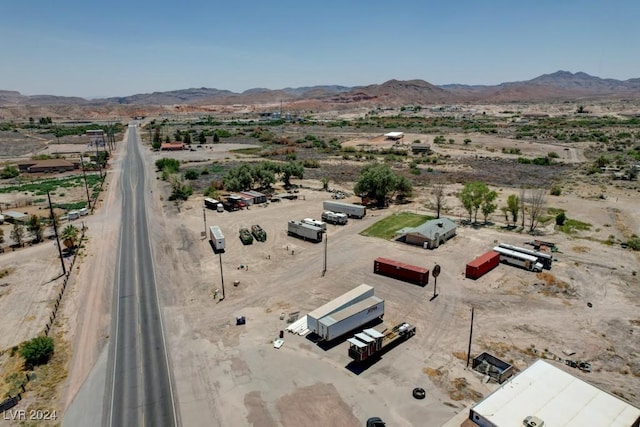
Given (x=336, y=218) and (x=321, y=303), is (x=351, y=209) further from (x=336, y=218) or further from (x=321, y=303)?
(x=321, y=303)

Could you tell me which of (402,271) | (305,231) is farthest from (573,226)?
(305,231)

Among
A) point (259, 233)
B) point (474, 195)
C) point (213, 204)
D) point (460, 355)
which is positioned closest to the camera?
point (460, 355)

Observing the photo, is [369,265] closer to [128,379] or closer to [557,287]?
[557,287]

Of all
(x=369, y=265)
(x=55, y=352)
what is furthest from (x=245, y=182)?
(x=55, y=352)

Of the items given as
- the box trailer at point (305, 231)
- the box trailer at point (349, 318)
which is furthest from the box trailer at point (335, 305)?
the box trailer at point (305, 231)

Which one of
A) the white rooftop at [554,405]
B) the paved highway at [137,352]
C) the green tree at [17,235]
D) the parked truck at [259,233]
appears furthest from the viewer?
the parked truck at [259,233]

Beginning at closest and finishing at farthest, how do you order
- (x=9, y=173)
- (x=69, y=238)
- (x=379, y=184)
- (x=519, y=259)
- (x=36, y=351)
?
1. (x=36, y=351)
2. (x=519, y=259)
3. (x=69, y=238)
4. (x=379, y=184)
5. (x=9, y=173)

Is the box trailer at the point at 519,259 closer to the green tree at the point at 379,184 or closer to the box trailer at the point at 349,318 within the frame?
the box trailer at the point at 349,318
